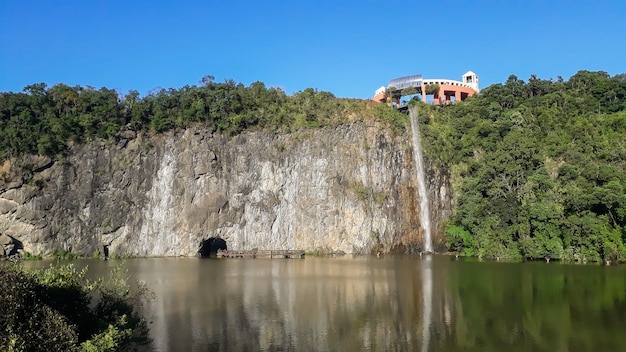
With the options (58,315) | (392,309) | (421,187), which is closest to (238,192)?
(421,187)

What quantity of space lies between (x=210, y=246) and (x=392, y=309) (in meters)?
Result: 42.5

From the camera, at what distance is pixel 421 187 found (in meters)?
59.7

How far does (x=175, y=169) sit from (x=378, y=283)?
35.0 meters

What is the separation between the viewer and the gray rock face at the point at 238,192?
188ft

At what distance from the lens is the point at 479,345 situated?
60.9 feet

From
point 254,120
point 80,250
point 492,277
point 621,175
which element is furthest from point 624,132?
point 80,250

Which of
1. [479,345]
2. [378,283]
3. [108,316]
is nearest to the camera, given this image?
[108,316]

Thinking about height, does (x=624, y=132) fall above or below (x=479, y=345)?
above

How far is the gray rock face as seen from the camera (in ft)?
188

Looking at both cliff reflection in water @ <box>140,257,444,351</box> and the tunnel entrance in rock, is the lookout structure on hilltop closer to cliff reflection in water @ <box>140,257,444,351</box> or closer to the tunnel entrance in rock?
the tunnel entrance in rock

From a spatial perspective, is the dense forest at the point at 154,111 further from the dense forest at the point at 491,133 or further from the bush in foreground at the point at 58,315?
the bush in foreground at the point at 58,315

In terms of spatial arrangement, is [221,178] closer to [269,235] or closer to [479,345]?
[269,235]

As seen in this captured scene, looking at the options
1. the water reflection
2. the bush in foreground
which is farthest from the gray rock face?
the bush in foreground

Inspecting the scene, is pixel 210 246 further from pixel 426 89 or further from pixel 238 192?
pixel 426 89
